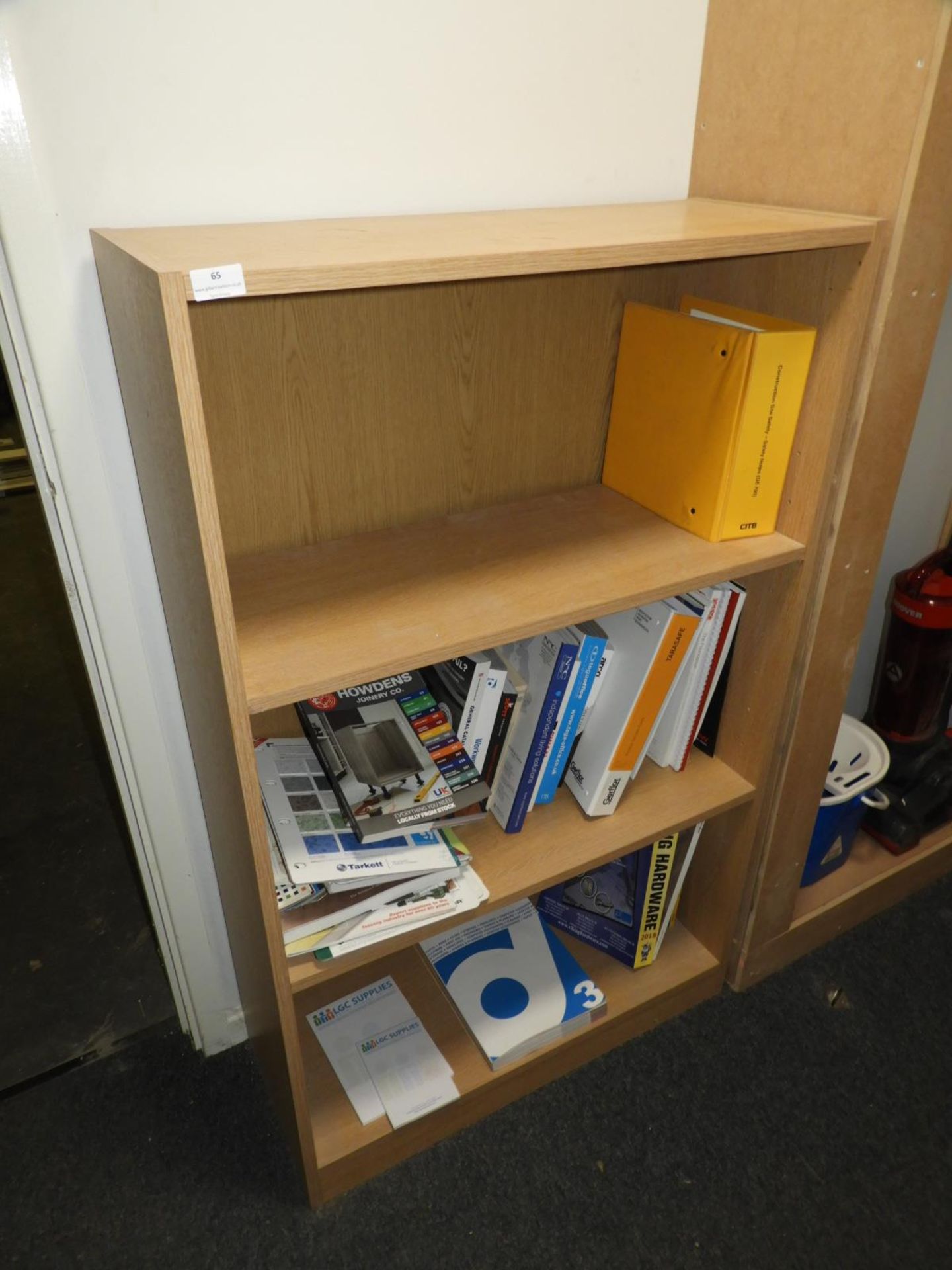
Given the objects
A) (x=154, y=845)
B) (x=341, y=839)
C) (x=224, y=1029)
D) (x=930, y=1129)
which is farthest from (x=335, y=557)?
(x=930, y=1129)

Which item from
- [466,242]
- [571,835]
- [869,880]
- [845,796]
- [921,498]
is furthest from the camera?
[921,498]

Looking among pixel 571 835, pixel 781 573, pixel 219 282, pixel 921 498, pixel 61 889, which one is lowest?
pixel 61 889

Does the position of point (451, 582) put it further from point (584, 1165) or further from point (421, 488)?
point (584, 1165)

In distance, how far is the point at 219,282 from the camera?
71 centimetres

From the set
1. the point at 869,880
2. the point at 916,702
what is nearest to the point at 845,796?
the point at 869,880

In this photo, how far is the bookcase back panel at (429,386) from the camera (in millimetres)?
1062

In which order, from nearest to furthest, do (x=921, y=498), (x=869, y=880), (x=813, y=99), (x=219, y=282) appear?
(x=219, y=282)
(x=813, y=99)
(x=869, y=880)
(x=921, y=498)

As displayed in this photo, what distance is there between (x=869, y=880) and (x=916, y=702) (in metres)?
0.41

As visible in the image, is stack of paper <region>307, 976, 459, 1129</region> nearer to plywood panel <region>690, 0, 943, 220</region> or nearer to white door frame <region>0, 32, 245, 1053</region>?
white door frame <region>0, 32, 245, 1053</region>

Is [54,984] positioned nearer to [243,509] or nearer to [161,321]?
[243,509]

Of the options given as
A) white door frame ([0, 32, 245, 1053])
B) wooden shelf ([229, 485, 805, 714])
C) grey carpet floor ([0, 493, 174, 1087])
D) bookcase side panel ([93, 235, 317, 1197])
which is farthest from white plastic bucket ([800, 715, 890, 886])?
grey carpet floor ([0, 493, 174, 1087])

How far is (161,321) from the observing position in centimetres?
73

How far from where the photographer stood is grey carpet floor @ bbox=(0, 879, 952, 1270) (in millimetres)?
1327

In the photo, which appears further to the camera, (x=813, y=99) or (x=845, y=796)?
(x=845, y=796)
